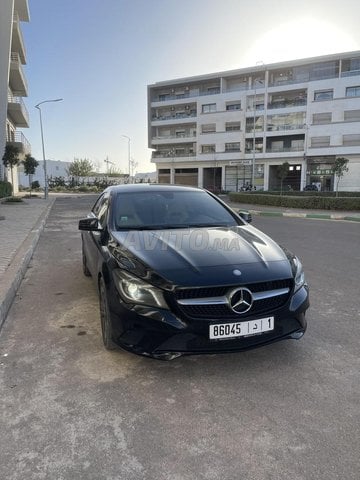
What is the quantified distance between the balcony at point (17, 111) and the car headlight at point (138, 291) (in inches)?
1311

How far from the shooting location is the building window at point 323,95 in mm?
46938

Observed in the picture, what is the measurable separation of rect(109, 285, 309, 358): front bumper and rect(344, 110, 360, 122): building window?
48.7 meters

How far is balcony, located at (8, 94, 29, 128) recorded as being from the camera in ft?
106

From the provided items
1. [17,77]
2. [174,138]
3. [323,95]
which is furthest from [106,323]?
[174,138]

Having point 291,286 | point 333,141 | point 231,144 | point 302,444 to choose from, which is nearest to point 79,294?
point 291,286

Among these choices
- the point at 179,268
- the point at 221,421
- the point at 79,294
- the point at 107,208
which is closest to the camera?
the point at 221,421

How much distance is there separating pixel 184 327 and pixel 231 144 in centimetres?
5372

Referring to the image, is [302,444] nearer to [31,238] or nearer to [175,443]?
[175,443]

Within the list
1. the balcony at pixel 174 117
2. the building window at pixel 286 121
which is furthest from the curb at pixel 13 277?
the balcony at pixel 174 117

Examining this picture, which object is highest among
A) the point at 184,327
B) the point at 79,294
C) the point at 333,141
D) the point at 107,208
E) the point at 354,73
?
the point at 354,73

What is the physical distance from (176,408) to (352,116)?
49926mm

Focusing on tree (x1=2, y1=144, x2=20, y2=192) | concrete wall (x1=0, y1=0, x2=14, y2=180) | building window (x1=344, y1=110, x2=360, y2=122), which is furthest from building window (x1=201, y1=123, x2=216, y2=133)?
tree (x1=2, y1=144, x2=20, y2=192)

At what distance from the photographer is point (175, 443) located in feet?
7.81

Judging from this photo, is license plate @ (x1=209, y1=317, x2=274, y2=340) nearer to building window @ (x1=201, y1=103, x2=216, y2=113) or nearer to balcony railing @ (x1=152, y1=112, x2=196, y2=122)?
building window @ (x1=201, y1=103, x2=216, y2=113)
